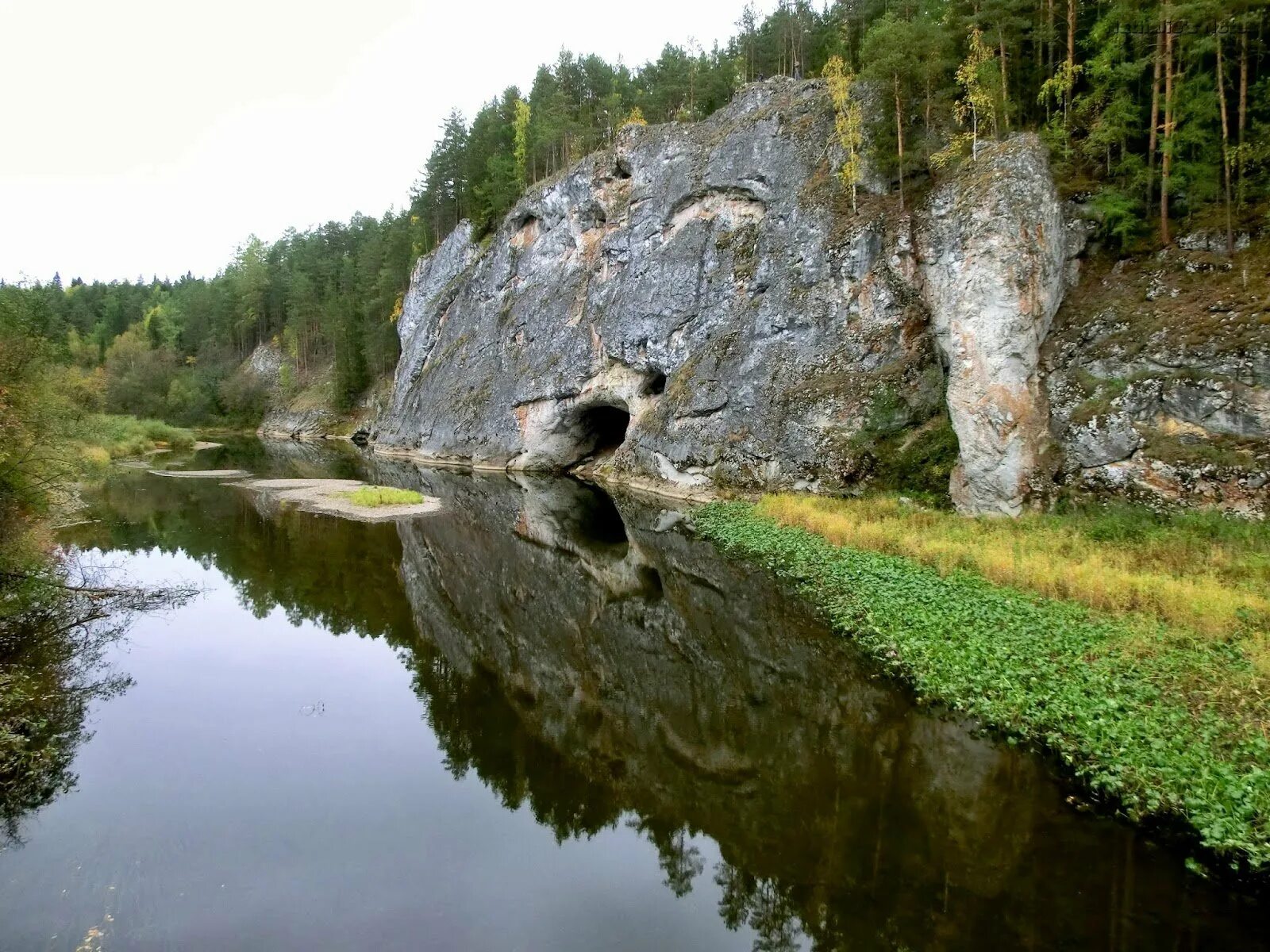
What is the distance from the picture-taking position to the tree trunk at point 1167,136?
19.2 metres

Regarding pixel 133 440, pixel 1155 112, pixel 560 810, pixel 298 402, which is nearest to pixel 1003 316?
pixel 1155 112

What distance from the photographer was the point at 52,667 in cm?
1298

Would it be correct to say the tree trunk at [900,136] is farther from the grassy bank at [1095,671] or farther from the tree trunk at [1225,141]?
the grassy bank at [1095,671]

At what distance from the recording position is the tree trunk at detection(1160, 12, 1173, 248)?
19156 mm

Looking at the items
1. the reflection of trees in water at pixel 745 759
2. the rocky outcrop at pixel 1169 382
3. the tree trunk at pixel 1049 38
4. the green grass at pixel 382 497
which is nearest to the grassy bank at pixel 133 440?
the green grass at pixel 382 497

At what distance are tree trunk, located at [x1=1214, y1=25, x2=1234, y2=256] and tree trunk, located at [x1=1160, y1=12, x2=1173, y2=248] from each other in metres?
1.06

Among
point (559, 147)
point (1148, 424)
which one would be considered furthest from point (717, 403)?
point (559, 147)

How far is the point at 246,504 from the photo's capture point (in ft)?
110

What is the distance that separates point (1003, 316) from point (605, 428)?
105 feet

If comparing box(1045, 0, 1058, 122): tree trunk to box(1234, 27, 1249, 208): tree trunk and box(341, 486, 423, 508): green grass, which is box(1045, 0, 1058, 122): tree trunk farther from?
box(341, 486, 423, 508): green grass

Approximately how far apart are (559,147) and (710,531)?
4346cm

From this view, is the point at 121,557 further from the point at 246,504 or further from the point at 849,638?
the point at 849,638

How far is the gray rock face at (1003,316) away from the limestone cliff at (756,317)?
0.05m

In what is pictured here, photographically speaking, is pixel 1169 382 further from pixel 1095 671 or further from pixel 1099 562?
pixel 1095 671
